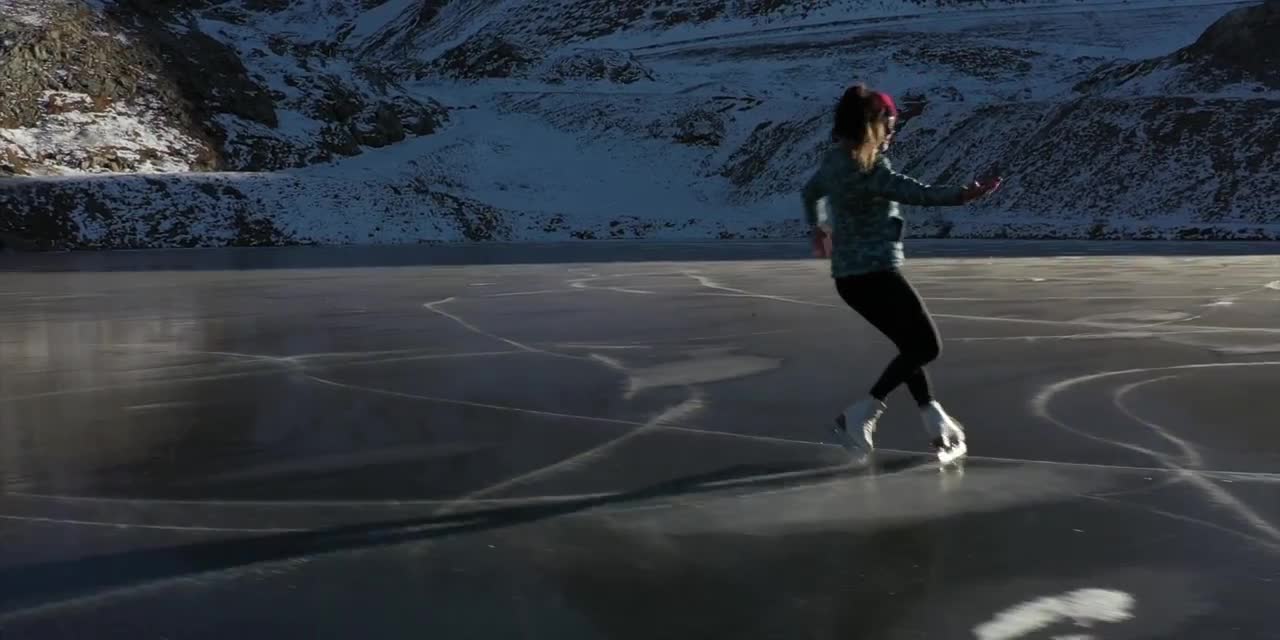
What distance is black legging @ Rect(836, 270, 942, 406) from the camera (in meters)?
4.90

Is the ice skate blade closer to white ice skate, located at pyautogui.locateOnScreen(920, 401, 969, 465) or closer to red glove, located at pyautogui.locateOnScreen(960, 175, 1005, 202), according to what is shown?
white ice skate, located at pyautogui.locateOnScreen(920, 401, 969, 465)

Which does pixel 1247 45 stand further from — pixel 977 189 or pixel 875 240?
pixel 875 240

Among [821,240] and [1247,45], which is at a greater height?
[1247,45]

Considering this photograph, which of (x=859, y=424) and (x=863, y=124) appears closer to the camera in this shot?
(x=863, y=124)

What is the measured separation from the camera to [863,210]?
4.91 m

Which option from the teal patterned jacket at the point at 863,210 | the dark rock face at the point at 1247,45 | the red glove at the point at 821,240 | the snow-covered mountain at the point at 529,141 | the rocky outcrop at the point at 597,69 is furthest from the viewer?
the rocky outcrop at the point at 597,69

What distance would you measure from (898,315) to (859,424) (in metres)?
0.46

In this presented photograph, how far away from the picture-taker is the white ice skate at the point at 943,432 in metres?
4.91

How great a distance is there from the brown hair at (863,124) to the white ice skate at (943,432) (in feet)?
3.20

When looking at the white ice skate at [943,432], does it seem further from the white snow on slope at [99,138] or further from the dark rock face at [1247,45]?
the dark rock face at [1247,45]

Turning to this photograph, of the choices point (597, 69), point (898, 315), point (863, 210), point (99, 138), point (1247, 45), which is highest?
point (597, 69)

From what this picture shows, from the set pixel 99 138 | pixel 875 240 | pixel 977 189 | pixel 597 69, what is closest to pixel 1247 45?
pixel 597 69

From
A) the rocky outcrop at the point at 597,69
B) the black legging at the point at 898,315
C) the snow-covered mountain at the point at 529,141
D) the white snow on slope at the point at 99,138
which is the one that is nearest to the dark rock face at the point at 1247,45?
the snow-covered mountain at the point at 529,141

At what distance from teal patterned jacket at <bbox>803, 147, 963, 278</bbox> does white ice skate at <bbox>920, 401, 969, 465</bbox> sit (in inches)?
23.4
